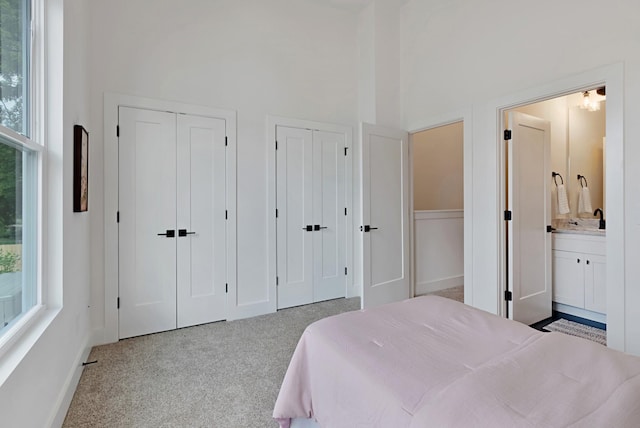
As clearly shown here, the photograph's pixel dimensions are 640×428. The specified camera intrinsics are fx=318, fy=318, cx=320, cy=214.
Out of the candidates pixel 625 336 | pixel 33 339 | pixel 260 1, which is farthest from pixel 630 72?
pixel 33 339

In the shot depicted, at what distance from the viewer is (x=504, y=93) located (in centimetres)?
289

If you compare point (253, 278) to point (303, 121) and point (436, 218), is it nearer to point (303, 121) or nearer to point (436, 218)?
point (303, 121)

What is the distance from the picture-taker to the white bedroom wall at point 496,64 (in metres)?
2.14

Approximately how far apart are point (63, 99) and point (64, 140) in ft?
0.77

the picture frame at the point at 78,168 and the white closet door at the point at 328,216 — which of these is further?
the white closet door at the point at 328,216

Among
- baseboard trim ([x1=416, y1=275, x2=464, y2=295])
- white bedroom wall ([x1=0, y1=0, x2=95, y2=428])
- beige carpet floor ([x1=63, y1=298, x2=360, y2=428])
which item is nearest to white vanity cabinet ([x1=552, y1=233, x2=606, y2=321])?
baseboard trim ([x1=416, y1=275, x2=464, y2=295])

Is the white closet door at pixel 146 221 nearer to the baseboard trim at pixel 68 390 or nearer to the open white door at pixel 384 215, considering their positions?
the baseboard trim at pixel 68 390

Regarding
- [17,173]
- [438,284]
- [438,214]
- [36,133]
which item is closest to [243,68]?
[36,133]

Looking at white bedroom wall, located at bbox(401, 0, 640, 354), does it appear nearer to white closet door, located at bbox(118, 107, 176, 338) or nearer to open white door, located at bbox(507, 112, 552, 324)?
open white door, located at bbox(507, 112, 552, 324)

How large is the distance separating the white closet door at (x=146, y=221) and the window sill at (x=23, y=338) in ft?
3.93

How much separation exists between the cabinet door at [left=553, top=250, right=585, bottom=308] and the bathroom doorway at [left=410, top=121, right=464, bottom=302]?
3.37ft

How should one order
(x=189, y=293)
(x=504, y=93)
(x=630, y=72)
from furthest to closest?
(x=189, y=293), (x=504, y=93), (x=630, y=72)

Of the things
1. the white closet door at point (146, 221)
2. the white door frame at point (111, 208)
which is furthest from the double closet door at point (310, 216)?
the white door frame at point (111, 208)

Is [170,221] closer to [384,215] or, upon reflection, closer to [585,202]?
[384,215]
